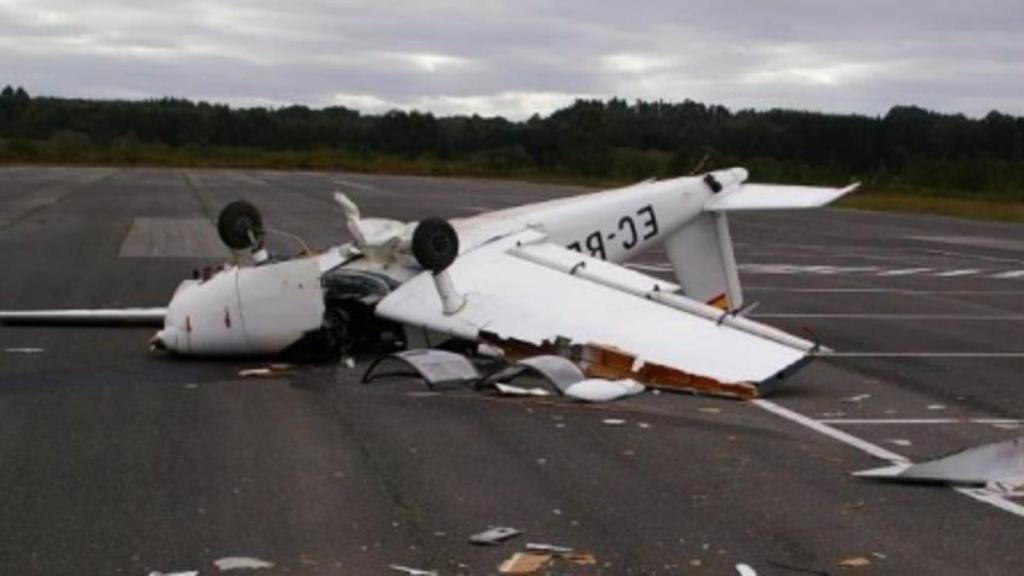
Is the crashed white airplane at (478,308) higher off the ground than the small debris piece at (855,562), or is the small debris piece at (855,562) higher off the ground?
the crashed white airplane at (478,308)

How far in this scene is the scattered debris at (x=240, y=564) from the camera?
630 centimetres

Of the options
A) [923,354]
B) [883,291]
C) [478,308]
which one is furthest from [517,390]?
[883,291]

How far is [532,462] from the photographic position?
852cm

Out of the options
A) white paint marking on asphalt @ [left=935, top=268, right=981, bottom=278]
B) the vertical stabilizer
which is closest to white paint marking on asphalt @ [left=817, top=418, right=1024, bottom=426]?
the vertical stabilizer

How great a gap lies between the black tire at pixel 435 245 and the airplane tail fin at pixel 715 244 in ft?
13.3

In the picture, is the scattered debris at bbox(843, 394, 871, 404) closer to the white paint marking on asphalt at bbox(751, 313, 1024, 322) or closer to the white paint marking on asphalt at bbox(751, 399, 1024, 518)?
the white paint marking on asphalt at bbox(751, 399, 1024, 518)

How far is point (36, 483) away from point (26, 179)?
54972mm

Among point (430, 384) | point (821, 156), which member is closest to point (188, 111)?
point (821, 156)

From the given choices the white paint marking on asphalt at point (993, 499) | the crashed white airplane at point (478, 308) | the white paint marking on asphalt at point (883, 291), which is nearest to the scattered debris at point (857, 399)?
the crashed white airplane at point (478, 308)

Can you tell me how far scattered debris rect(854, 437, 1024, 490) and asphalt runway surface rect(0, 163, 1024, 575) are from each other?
0.19 m

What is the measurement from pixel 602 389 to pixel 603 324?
911mm

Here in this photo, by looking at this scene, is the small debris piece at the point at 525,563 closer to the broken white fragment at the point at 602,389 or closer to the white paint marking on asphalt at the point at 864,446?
the white paint marking on asphalt at the point at 864,446

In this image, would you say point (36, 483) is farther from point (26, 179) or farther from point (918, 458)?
point (26, 179)

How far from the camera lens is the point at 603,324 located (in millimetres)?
11531
